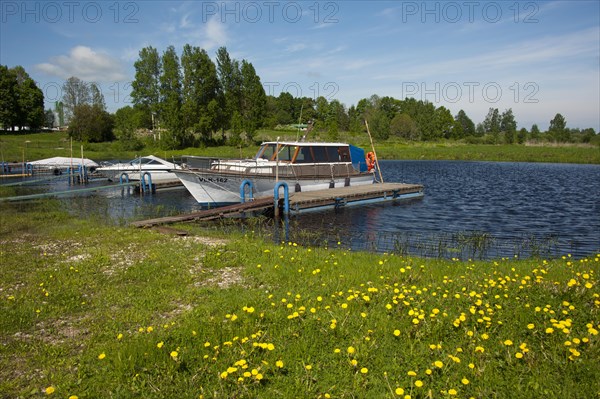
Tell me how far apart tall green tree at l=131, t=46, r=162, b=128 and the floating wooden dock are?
5589 centimetres

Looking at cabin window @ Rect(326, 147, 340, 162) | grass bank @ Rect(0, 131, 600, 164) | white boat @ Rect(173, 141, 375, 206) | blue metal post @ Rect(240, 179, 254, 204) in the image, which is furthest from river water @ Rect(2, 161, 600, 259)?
grass bank @ Rect(0, 131, 600, 164)

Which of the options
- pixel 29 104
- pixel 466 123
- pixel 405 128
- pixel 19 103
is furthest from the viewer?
pixel 466 123

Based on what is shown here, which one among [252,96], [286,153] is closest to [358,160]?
[286,153]

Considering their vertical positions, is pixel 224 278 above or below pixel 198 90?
below

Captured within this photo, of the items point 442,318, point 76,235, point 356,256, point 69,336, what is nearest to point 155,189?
point 76,235

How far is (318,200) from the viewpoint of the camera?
21234mm

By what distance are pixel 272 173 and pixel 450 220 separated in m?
9.63

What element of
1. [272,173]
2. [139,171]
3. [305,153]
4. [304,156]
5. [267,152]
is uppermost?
[267,152]

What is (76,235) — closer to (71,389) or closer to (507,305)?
(71,389)

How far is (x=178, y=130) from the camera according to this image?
66.8m

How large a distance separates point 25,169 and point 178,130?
29020 millimetres

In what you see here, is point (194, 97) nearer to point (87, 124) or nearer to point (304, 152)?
point (87, 124)

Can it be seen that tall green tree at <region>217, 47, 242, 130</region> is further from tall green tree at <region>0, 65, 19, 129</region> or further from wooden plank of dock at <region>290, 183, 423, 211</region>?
wooden plank of dock at <region>290, 183, 423, 211</region>

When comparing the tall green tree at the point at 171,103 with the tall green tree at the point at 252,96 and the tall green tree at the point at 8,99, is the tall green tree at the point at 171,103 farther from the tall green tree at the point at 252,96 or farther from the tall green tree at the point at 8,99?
the tall green tree at the point at 8,99
